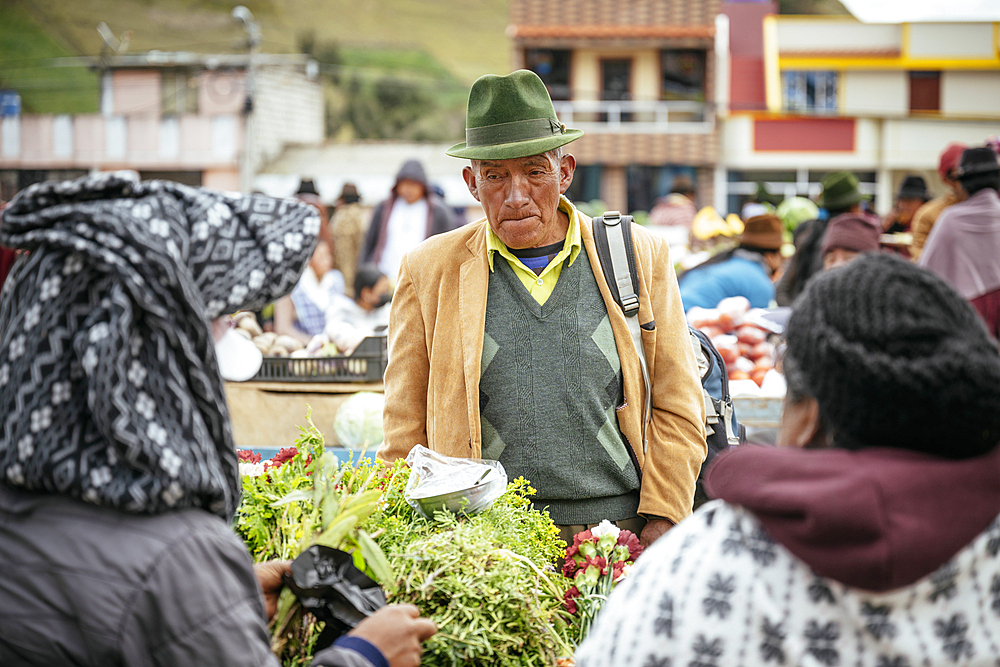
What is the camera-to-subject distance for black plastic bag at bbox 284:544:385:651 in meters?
1.61

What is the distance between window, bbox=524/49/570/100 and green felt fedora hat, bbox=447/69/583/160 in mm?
21892

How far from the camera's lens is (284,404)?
14.9ft

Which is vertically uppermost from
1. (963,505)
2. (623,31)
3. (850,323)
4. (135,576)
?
(623,31)

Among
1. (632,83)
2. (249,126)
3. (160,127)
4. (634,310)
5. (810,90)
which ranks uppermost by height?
(632,83)

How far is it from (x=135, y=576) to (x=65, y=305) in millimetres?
411

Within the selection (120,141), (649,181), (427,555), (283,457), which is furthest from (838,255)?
(120,141)

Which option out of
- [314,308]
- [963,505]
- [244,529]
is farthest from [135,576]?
[314,308]

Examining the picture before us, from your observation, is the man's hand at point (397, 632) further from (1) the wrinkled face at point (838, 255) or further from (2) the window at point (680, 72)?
(2) the window at point (680, 72)

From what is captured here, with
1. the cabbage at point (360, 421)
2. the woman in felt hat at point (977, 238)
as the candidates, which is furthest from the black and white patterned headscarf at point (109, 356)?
the woman in felt hat at point (977, 238)

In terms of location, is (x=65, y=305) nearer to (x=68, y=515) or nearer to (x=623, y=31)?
(x=68, y=515)

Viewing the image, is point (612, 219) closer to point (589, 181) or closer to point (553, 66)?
point (589, 181)

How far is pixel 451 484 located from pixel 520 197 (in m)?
0.95

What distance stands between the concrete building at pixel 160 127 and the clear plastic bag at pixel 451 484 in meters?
22.8

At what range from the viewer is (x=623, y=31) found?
916 inches
